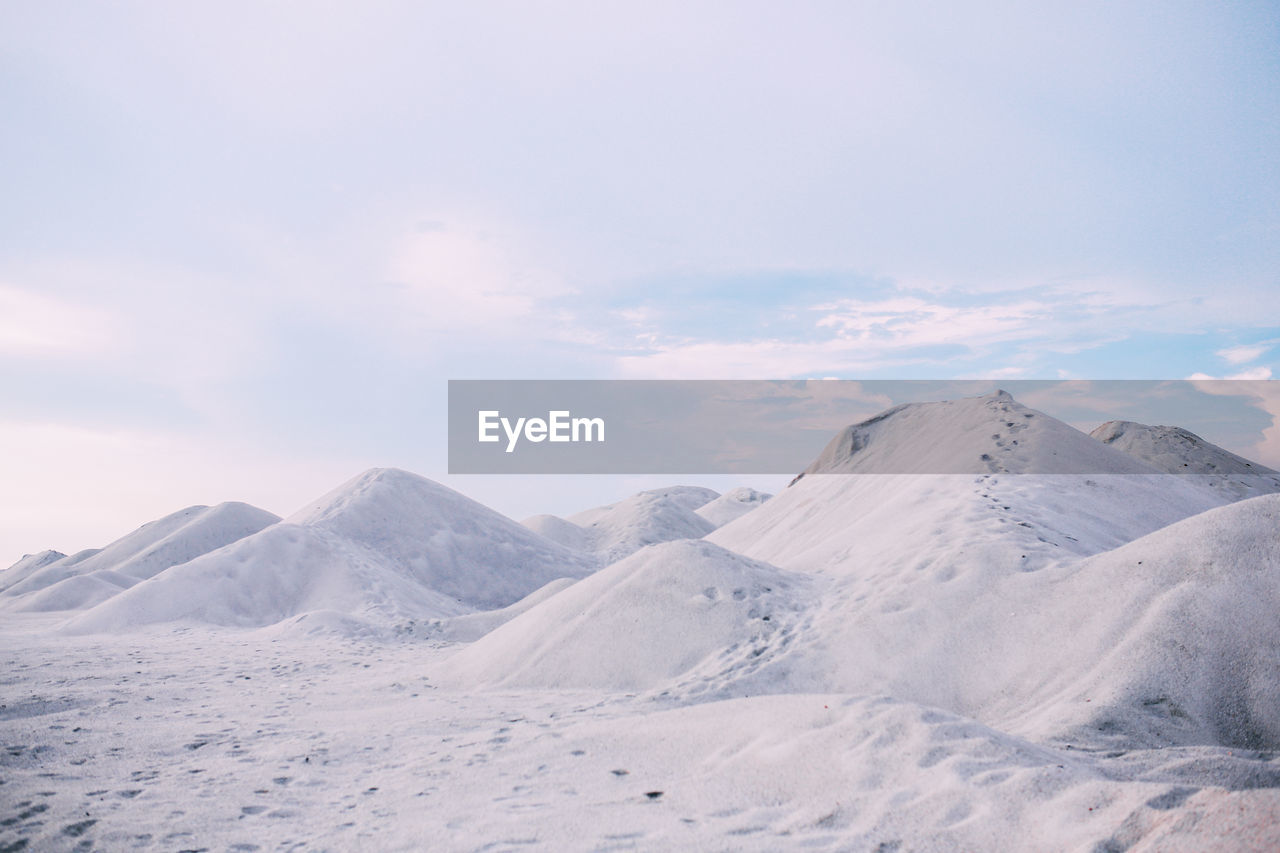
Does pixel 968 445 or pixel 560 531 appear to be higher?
pixel 968 445

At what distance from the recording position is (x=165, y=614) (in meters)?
16.0

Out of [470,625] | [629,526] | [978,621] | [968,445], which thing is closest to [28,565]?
[629,526]

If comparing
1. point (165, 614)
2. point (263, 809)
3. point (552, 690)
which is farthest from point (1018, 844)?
point (165, 614)

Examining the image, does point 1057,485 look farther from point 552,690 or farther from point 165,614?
point 165,614

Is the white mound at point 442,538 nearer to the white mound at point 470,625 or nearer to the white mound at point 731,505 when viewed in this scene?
the white mound at point 470,625

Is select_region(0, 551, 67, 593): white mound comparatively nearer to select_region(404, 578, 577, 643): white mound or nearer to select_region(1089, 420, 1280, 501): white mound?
select_region(404, 578, 577, 643): white mound

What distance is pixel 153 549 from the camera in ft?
84.4

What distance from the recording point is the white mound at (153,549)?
23.7 meters

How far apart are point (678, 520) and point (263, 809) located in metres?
32.6

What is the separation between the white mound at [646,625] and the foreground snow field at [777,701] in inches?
1.4

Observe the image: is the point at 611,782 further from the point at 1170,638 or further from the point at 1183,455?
the point at 1183,455

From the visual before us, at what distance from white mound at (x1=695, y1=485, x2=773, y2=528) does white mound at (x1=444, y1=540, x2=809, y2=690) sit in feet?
99.4

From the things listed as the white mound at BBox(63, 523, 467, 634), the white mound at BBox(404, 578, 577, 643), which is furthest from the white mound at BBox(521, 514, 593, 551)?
the white mound at BBox(404, 578, 577, 643)

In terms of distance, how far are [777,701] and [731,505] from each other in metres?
37.5
